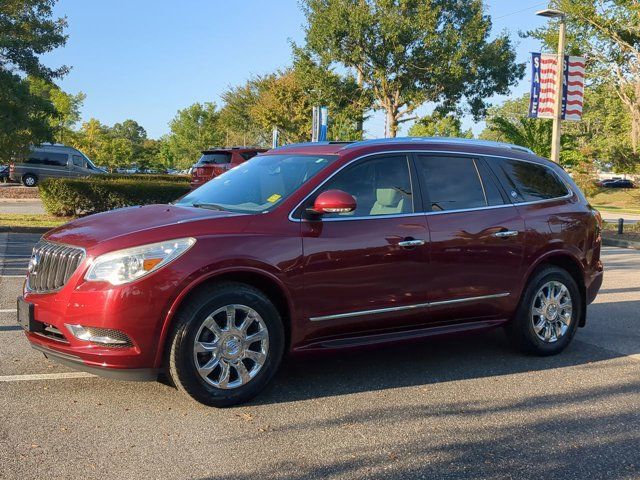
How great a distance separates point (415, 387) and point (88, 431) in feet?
7.74

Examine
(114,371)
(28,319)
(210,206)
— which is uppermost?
(210,206)

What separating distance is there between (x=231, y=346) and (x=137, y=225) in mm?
1031

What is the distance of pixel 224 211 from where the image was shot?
4770 mm

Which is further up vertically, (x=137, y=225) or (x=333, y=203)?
(x=333, y=203)

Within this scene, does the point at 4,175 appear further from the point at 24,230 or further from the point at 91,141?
the point at 24,230

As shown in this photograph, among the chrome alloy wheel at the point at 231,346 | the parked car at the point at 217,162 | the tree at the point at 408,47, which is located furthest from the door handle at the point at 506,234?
the tree at the point at 408,47

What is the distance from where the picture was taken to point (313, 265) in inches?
181

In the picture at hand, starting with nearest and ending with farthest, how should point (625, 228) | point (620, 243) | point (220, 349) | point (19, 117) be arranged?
point (220, 349), point (19, 117), point (620, 243), point (625, 228)

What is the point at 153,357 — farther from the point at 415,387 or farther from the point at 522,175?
the point at 522,175

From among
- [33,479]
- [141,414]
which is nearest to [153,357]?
[141,414]

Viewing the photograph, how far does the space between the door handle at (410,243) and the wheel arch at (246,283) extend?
41.0 inches

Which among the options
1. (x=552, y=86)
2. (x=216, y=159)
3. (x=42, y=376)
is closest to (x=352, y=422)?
(x=42, y=376)

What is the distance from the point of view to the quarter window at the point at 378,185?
16.5 feet

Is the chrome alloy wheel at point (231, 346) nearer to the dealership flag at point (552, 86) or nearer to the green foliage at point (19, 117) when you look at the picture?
the green foliage at point (19, 117)
